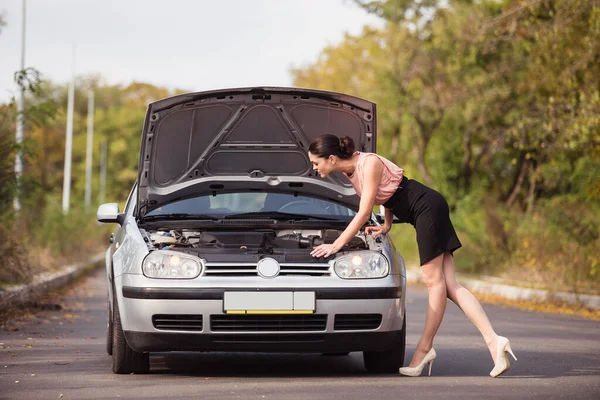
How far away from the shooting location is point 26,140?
50.9ft

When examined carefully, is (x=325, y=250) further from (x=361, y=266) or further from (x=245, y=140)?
(x=245, y=140)

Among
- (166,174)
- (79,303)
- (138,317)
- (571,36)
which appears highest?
(571,36)

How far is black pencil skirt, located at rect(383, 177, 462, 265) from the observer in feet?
25.8

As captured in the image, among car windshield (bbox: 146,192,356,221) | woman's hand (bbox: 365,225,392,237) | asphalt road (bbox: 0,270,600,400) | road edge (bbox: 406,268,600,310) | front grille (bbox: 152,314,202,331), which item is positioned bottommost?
road edge (bbox: 406,268,600,310)

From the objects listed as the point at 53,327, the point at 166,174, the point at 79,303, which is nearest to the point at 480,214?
the point at 79,303

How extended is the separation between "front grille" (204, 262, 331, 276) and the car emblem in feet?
0.10

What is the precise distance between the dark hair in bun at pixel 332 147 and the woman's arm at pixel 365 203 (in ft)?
0.52

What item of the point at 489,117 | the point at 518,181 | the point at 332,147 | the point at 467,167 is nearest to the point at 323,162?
the point at 332,147

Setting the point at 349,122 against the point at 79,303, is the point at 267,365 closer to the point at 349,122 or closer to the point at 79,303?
the point at 349,122

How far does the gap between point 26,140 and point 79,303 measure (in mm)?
2461

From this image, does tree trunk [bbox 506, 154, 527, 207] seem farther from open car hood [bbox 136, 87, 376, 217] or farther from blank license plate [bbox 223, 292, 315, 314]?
blank license plate [bbox 223, 292, 315, 314]

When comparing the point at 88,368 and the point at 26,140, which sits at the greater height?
the point at 26,140

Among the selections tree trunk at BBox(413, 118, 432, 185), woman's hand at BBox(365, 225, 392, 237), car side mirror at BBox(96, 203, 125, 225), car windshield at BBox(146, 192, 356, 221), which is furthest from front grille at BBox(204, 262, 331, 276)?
tree trunk at BBox(413, 118, 432, 185)

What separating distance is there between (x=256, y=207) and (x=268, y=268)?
1.72 metres
